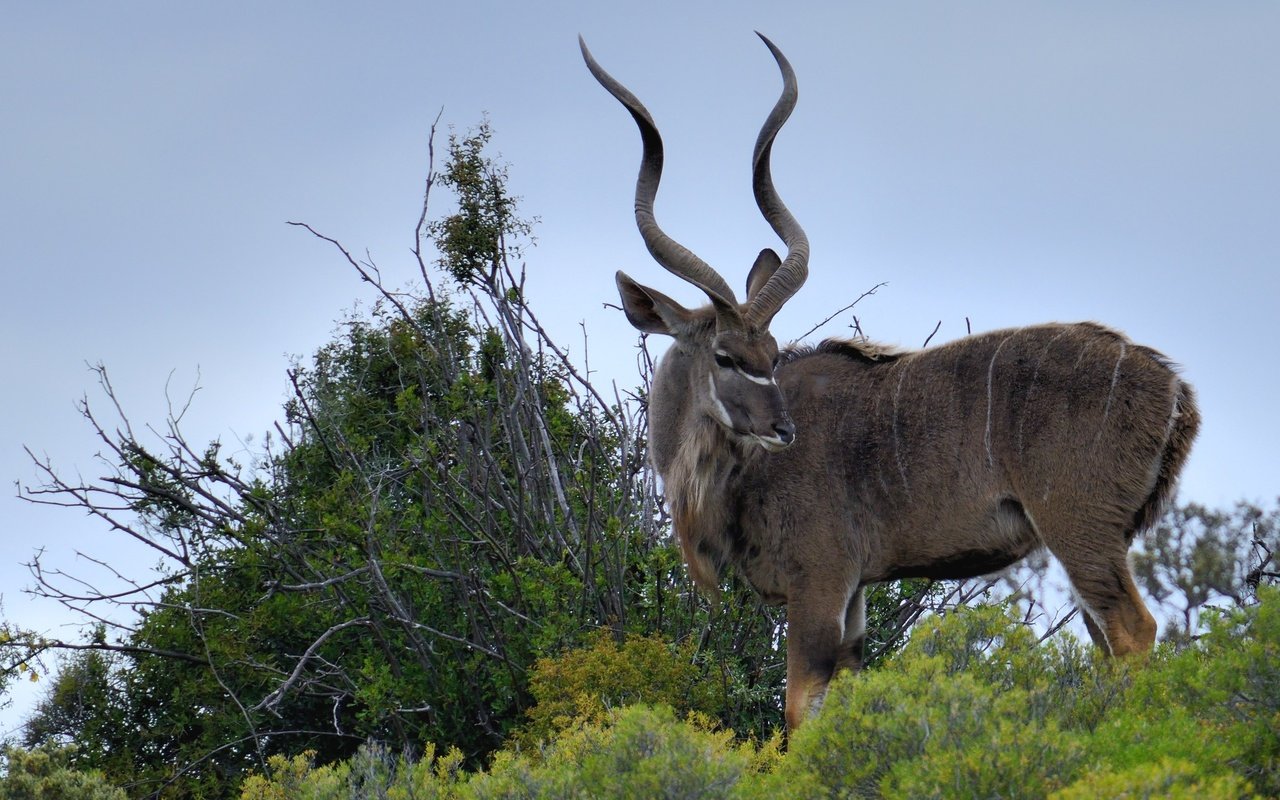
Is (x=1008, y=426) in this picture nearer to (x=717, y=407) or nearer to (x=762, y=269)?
(x=717, y=407)

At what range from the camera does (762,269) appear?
5.90m

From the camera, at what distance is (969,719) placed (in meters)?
2.81

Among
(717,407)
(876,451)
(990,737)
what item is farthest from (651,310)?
(990,737)

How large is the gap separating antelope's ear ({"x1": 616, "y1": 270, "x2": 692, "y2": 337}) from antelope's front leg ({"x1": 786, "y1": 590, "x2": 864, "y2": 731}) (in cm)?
123

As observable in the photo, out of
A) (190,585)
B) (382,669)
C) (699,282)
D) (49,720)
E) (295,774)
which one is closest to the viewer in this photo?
(295,774)

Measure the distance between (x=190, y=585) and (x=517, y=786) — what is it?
400cm

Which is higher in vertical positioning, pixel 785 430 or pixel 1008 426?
pixel 785 430

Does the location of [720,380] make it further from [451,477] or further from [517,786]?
[517,786]

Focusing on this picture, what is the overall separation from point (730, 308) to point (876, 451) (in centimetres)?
77

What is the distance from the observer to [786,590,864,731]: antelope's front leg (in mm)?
4695

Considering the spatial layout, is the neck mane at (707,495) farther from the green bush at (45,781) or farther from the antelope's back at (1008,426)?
the green bush at (45,781)

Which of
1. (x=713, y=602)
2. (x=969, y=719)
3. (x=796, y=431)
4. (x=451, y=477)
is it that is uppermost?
(x=451, y=477)

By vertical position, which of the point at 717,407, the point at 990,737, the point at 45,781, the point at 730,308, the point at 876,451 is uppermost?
the point at 730,308

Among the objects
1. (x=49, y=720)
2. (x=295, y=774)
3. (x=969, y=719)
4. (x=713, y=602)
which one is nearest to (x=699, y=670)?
(x=713, y=602)
